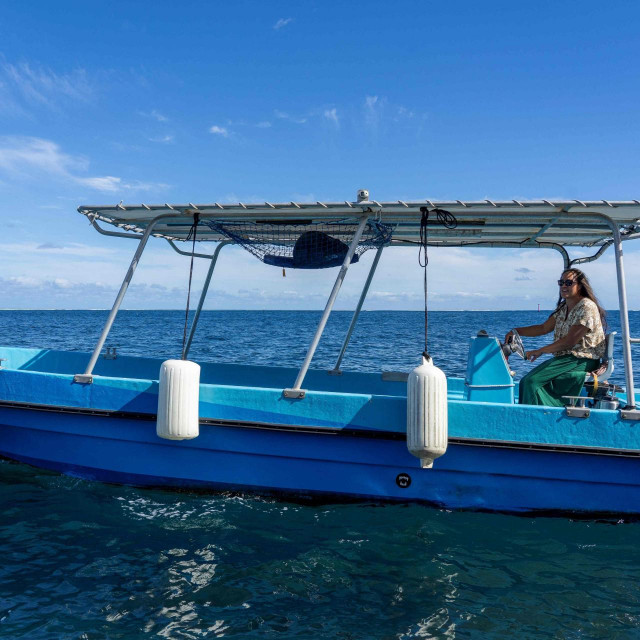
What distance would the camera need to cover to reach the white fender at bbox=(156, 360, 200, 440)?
5180 mm

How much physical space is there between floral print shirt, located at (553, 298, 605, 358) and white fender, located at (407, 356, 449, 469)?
1371 mm

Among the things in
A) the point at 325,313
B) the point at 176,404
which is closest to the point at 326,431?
the point at 325,313

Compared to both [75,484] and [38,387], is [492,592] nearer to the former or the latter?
[75,484]

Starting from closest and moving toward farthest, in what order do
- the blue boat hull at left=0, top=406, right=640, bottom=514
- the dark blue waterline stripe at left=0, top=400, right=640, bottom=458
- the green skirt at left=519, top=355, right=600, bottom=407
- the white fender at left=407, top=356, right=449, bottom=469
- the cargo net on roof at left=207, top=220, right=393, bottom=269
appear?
the white fender at left=407, top=356, right=449, bottom=469 → the dark blue waterline stripe at left=0, top=400, right=640, bottom=458 → the blue boat hull at left=0, top=406, right=640, bottom=514 → the green skirt at left=519, top=355, right=600, bottom=407 → the cargo net on roof at left=207, top=220, right=393, bottom=269

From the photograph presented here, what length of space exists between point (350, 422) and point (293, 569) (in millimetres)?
1285

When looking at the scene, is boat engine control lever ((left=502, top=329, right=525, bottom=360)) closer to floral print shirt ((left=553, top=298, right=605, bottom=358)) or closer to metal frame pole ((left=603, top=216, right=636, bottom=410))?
floral print shirt ((left=553, top=298, right=605, bottom=358))

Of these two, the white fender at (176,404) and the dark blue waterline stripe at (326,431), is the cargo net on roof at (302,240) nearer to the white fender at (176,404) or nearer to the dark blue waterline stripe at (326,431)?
the white fender at (176,404)

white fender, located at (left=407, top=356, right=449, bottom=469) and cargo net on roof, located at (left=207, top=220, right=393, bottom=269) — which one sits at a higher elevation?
cargo net on roof, located at (left=207, top=220, right=393, bottom=269)

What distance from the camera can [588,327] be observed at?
208 inches

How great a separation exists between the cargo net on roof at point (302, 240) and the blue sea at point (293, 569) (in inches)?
94.2

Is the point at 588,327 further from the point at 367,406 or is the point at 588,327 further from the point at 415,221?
the point at 367,406

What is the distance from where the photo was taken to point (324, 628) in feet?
12.2

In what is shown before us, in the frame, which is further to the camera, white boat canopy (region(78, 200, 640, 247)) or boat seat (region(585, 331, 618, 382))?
boat seat (region(585, 331, 618, 382))

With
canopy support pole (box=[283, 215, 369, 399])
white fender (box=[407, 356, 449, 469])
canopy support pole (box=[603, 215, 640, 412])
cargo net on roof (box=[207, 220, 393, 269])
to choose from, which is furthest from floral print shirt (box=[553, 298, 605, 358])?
canopy support pole (box=[283, 215, 369, 399])
